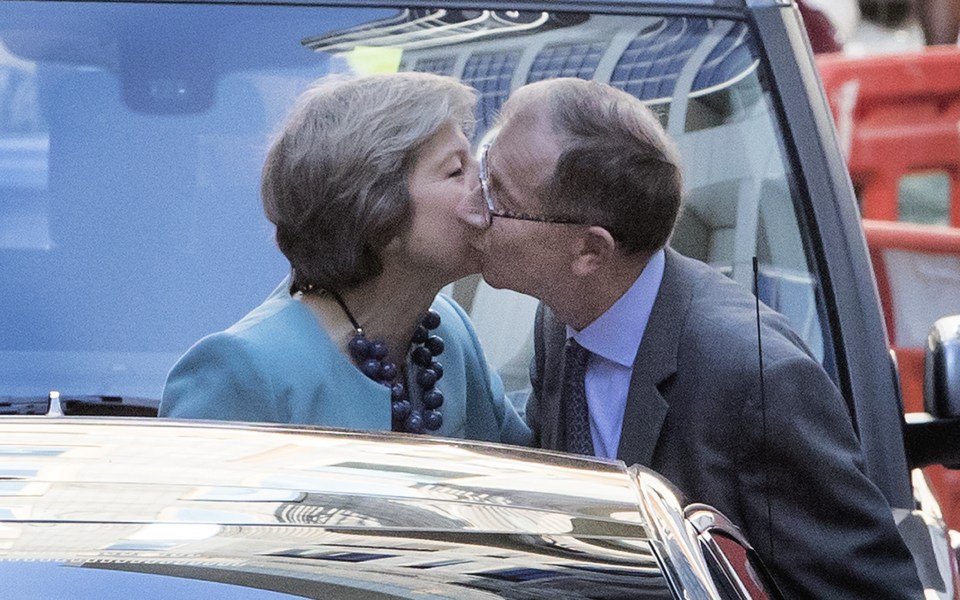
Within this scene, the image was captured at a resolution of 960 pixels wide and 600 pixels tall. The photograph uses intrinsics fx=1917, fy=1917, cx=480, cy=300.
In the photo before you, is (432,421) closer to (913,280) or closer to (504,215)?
(504,215)

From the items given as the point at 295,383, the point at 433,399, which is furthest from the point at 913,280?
the point at 295,383

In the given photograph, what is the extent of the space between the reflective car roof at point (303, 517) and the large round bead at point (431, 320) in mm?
879

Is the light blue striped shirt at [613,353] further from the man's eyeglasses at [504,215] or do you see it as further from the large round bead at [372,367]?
the large round bead at [372,367]

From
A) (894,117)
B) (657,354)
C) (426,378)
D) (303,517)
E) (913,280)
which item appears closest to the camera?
(303,517)

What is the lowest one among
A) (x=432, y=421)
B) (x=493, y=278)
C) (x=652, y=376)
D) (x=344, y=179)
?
(x=432, y=421)

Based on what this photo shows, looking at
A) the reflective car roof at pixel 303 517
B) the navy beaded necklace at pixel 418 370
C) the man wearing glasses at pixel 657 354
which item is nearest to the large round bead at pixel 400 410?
the navy beaded necklace at pixel 418 370

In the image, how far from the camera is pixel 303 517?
1.65 m

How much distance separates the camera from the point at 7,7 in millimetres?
3086

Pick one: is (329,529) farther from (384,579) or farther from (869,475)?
(869,475)

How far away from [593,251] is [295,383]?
1.53 ft

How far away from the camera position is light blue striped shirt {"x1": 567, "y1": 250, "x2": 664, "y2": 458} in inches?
106

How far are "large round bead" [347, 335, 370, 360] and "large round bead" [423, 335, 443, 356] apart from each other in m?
0.13

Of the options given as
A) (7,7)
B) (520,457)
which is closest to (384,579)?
(520,457)

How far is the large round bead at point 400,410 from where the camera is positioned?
8.87 feet
